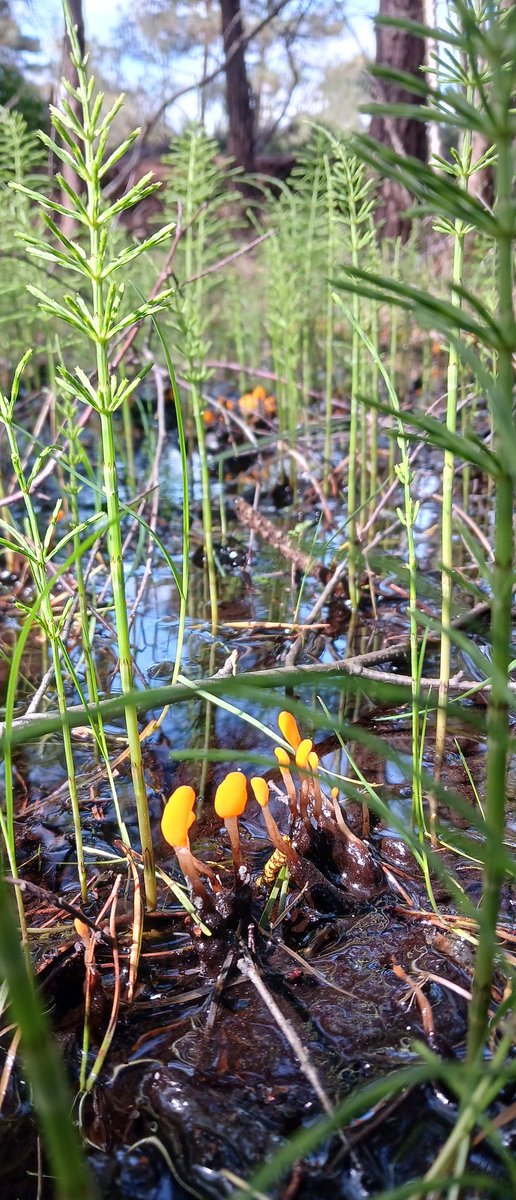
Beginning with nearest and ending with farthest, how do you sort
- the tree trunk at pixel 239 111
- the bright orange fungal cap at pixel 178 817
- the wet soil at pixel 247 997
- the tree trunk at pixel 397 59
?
the wet soil at pixel 247 997 < the bright orange fungal cap at pixel 178 817 < the tree trunk at pixel 397 59 < the tree trunk at pixel 239 111

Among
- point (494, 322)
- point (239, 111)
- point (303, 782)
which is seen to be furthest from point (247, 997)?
point (239, 111)

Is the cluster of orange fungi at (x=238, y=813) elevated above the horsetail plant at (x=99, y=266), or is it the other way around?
the horsetail plant at (x=99, y=266)

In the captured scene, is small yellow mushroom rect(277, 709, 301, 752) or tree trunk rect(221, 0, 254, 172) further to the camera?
tree trunk rect(221, 0, 254, 172)

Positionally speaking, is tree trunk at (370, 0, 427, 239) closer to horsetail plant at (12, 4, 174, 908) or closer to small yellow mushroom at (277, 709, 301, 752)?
horsetail plant at (12, 4, 174, 908)

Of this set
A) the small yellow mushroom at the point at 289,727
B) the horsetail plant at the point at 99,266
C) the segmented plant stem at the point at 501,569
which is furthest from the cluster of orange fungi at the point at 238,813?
the segmented plant stem at the point at 501,569

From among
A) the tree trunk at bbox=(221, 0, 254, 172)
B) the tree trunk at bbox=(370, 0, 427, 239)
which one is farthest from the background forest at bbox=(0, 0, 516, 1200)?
the tree trunk at bbox=(221, 0, 254, 172)

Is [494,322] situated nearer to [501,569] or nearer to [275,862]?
[501,569]

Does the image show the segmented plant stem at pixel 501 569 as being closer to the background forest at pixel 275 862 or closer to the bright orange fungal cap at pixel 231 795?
the background forest at pixel 275 862

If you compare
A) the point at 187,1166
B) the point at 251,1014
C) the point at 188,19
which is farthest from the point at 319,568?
the point at 188,19

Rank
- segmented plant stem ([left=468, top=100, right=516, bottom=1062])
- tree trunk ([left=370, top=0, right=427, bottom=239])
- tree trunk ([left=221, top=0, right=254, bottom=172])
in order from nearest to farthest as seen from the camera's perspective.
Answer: segmented plant stem ([left=468, top=100, right=516, bottom=1062]) → tree trunk ([left=370, top=0, right=427, bottom=239]) → tree trunk ([left=221, top=0, right=254, bottom=172])
